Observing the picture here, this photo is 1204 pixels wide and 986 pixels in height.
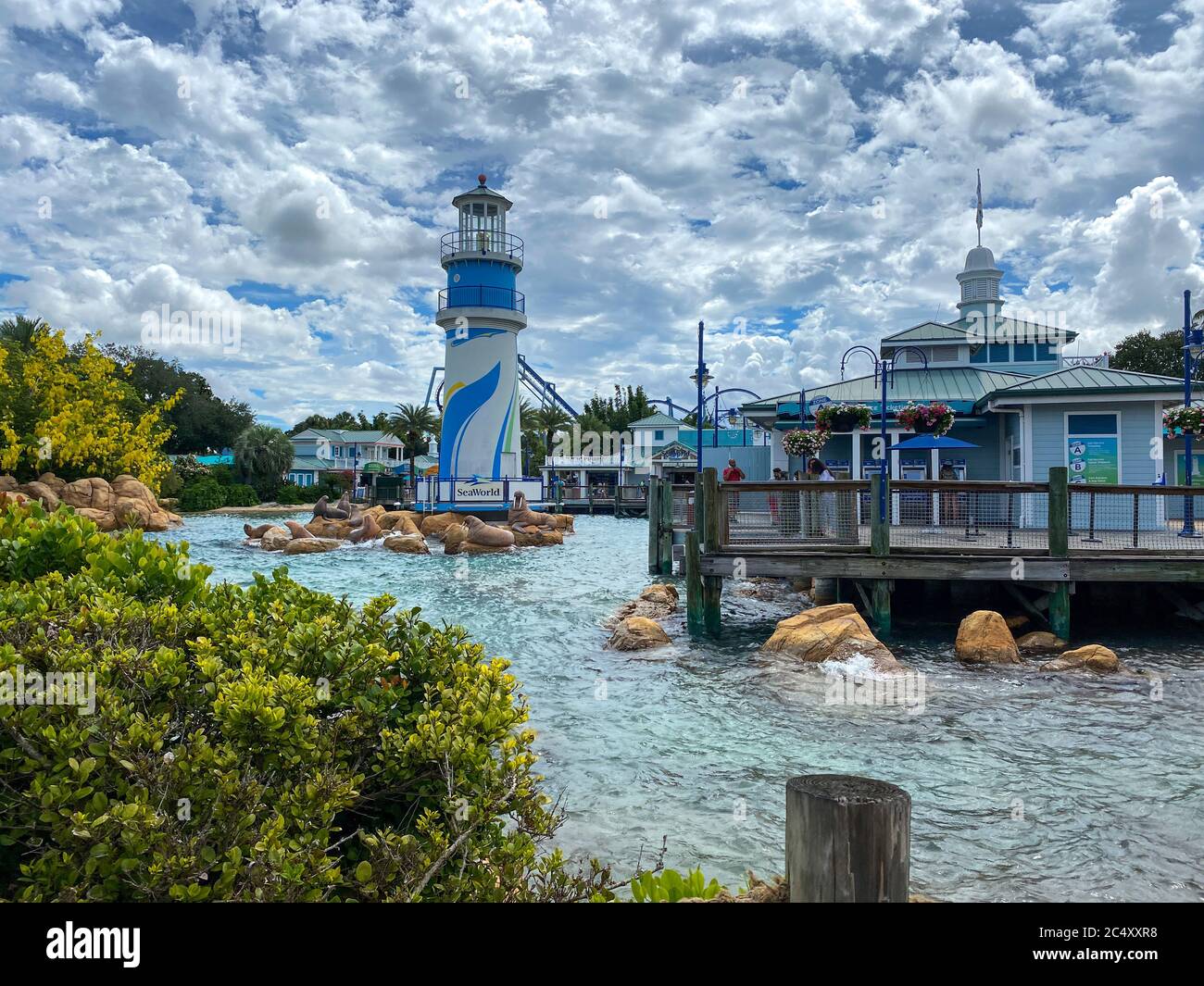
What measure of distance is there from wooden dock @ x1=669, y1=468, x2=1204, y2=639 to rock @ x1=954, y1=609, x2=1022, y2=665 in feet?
2.53

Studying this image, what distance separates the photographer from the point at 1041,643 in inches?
515

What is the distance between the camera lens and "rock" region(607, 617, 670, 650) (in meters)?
13.9

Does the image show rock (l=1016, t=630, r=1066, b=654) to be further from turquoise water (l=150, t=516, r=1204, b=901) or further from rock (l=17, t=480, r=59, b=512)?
rock (l=17, t=480, r=59, b=512)

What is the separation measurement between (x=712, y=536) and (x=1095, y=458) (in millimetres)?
11028

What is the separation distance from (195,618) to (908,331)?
2590 cm

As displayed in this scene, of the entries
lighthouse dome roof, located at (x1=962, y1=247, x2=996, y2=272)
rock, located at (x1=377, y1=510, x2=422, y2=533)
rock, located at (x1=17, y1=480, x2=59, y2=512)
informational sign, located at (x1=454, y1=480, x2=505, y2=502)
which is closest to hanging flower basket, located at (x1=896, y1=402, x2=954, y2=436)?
lighthouse dome roof, located at (x1=962, y1=247, x2=996, y2=272)

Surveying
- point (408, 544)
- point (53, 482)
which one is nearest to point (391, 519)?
point (408, 544)

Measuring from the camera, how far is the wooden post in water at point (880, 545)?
1316 centimetres

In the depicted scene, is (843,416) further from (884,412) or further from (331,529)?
(331,529)

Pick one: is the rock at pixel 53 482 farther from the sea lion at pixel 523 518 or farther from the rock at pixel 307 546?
the sea lion at pixel 523 518

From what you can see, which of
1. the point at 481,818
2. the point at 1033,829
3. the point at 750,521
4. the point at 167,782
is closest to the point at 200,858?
the point at 167,782

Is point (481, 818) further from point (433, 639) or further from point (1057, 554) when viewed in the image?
point (1057, 554)

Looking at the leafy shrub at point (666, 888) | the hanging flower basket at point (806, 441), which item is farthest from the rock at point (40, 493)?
the leafy shrub at point (666, 888)

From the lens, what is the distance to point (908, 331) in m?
26.4
